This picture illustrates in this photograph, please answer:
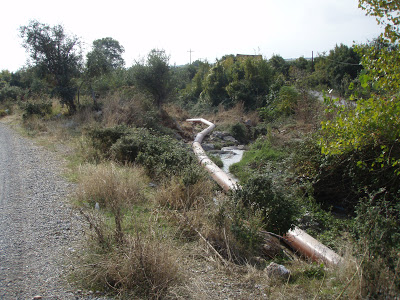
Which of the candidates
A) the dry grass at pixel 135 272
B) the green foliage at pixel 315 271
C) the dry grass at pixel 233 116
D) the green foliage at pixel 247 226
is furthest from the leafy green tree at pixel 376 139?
the dry grass at pixel 233 116

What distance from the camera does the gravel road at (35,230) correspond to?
354cm

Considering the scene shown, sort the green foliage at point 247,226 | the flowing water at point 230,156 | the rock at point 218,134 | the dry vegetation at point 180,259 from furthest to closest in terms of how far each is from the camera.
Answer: the rock at point 218,134 → the flowing water at point 230,156 → the green foliage at point 247,226 → the dry vegetation at point 180,259

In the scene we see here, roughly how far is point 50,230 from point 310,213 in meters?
4.73

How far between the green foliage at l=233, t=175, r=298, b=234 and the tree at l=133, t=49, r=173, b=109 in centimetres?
1302

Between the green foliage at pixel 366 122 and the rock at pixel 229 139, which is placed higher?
the green foliage at pixel 366 122

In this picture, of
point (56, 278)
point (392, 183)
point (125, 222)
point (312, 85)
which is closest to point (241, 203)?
point (125, 222)

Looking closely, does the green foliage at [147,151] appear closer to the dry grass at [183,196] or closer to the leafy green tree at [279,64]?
the dry grass at [183,196]

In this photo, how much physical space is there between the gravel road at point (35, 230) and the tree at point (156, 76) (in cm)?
941

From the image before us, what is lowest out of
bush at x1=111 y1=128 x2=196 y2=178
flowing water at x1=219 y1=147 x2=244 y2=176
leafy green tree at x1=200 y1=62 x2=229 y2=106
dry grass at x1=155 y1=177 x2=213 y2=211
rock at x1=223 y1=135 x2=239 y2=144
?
flowing water at x1=219 y1=147 x2=244 y2=176

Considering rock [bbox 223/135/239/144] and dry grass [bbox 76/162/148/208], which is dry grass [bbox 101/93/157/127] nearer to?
rock [bbox 223/135/239/144]

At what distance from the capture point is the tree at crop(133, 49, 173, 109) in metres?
17.5

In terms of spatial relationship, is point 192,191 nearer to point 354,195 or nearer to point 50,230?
point 50,230

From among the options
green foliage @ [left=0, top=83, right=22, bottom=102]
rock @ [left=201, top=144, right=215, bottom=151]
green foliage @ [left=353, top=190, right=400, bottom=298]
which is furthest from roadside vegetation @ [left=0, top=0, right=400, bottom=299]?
green foliage @ [left=0, top=83, right=22, bottom=102]

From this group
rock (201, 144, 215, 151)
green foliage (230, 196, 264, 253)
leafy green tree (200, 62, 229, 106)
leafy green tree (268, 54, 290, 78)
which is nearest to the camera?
green foliage (230, 196, 264, 253)
